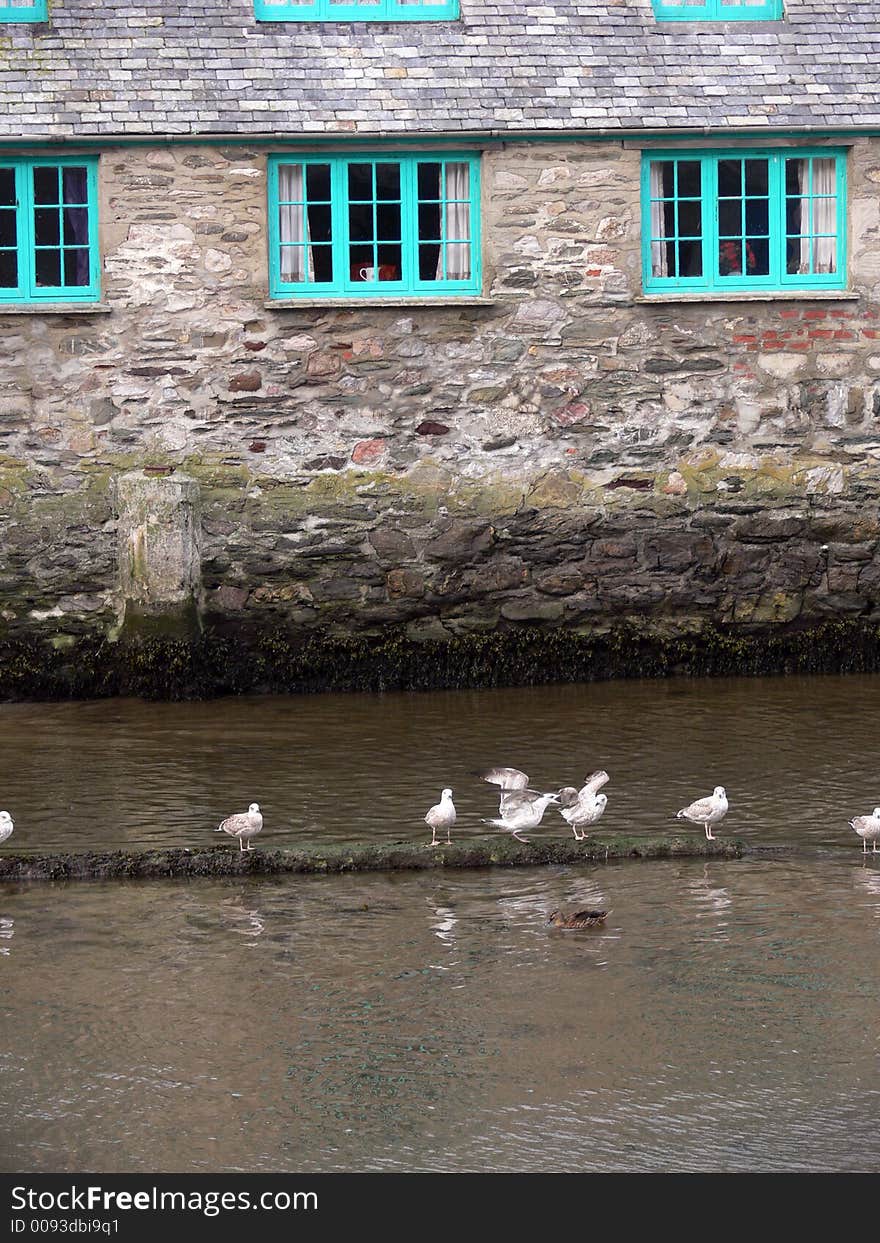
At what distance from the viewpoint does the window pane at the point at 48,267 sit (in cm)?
1295

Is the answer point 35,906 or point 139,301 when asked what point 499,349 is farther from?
point 35,906

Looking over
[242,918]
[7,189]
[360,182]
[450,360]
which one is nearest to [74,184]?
[7,189]

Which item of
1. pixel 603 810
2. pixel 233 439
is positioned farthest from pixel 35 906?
pixel 233 439

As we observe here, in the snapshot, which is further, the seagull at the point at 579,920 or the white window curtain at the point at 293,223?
the white window curtain at the point at 293,223

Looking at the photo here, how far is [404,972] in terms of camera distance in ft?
20.8

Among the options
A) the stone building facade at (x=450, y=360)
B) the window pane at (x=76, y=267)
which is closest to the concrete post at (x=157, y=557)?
the stone building facade at (x=450, y=360)

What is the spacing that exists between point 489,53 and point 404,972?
8.79m

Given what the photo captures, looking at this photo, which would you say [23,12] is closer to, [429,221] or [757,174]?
[429,221]

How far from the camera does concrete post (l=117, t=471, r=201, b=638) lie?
41.0 ft

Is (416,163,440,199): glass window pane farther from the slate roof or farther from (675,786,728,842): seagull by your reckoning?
(675,786,728,842): seagull

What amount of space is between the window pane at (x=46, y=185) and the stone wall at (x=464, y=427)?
1.32 ft

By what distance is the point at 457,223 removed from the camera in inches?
520

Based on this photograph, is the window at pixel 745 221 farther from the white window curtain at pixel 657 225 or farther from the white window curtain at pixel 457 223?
the white window curtain at pixel 457 223
